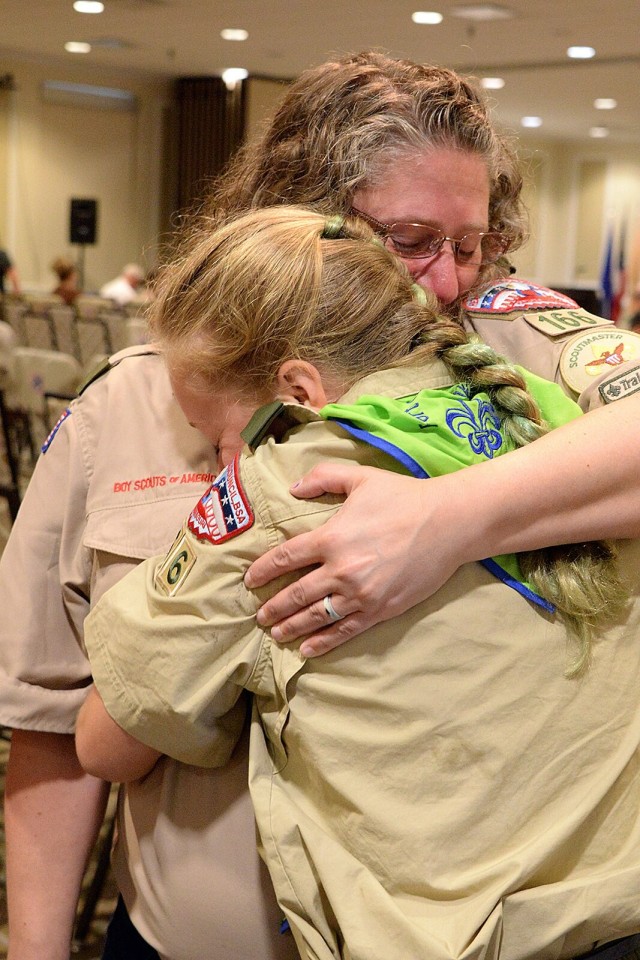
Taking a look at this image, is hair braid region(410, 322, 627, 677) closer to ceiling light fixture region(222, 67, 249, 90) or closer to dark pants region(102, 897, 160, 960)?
dark pants region(102, 897, 160, 960)

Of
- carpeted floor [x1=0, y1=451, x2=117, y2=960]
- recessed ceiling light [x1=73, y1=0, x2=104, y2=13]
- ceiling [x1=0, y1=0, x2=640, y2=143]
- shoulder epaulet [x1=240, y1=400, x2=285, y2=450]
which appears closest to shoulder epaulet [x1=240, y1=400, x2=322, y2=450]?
shoulder epaulet [x1=240, y1=400, x2=285, y2=450]

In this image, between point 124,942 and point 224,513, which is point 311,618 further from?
point 124,942

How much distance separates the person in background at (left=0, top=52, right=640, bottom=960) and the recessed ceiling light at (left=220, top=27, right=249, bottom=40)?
10040 millimetres

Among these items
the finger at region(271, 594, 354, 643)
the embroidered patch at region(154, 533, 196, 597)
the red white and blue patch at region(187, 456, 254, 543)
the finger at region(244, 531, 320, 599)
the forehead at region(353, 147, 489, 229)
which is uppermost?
the forehead at region(353, 147, 489, 229)

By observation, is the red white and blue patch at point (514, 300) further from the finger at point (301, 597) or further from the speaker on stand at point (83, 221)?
the speaker on stand at point (83, 221)

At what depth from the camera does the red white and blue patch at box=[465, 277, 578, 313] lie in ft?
4.13

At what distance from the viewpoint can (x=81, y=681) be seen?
1218mm

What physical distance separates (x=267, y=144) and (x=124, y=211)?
14.1 m

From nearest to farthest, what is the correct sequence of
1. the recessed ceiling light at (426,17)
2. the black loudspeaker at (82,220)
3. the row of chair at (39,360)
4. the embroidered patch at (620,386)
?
the embroidered patch at (620,386)
the row of chair at (39,360)
the recessed ceiling light at (426,17)
the black loudspeaker at (82,220)

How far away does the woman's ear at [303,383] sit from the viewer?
3.21 feet

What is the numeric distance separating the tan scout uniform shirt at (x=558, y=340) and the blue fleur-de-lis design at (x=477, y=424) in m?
0.17

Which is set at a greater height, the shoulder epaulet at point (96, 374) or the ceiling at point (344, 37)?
the ceiling at point (344, 37)

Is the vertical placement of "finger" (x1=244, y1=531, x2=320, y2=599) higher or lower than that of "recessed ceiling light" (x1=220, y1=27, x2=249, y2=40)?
lower

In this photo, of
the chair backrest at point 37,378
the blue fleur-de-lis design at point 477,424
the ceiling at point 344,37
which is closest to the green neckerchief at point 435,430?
the blue fleur-de-lis design at point 477,424
